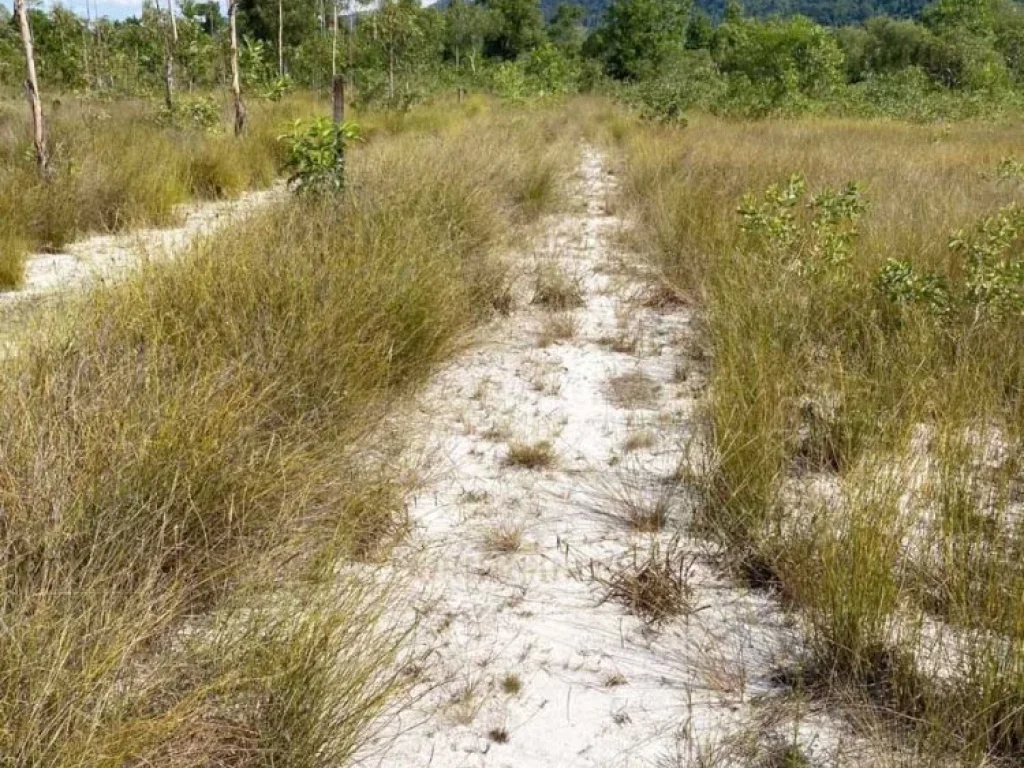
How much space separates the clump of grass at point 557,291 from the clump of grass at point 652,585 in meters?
2.77

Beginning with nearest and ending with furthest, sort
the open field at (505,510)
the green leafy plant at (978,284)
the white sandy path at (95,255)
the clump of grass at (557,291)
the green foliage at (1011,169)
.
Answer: the open field at (505,510) → the green leafy plant at (978,284) → the white sandy path at (95,255) → the clump of grass at (557,291) → the green foliage at (1011,169)

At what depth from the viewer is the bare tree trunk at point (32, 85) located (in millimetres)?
5965

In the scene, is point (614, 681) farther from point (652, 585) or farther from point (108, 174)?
point (108, 174)

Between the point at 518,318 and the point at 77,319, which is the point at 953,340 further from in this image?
the point at 77,319

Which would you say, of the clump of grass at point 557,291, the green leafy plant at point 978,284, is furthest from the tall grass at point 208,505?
the green leafy plant at point 978,284

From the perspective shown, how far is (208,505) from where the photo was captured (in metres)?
2.07

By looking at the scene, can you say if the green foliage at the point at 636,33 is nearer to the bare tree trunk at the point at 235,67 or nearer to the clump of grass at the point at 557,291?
the bare tree trunk at the point at 235,67

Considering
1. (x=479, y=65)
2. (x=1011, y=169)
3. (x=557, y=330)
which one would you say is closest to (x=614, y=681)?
(x=557, y=330)

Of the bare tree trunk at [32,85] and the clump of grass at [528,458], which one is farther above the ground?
the bare tree trunk at [32,85]

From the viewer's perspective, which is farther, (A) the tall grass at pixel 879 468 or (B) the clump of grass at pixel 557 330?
(B) the clump of grass at pixel 557 330

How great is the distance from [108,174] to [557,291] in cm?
433

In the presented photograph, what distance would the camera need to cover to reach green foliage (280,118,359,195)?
5051 mm

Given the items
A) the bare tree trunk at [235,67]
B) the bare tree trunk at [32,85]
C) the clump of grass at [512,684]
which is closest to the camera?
the clump of grass at [512,684]

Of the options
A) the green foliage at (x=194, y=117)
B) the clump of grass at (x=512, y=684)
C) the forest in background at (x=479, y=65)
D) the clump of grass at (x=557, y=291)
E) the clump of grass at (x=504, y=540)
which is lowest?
the clump of grass at (x=512, y=684)
